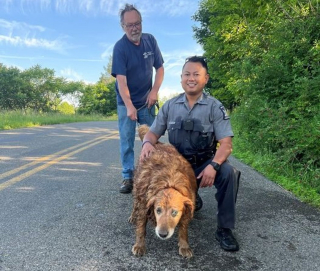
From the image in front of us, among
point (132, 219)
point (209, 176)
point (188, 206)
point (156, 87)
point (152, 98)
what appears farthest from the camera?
point (156, 87)

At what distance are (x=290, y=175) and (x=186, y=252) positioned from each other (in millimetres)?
3613

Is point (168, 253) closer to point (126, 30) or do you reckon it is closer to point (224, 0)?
point (126, 30)

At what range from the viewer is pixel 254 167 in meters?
6.65

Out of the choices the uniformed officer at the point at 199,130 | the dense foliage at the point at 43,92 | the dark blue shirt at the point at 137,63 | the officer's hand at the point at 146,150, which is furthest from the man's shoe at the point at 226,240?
the dense foliage at the point at 43,92

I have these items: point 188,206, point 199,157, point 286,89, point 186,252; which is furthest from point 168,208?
point 286,89

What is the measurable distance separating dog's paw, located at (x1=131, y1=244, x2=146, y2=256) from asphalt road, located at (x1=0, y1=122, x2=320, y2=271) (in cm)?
5

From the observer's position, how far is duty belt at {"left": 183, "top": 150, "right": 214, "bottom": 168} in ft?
11.9

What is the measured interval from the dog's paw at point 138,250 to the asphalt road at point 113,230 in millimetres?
55

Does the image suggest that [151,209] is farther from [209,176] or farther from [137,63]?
[137,63]

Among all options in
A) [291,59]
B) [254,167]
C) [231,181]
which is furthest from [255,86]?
[231,181]

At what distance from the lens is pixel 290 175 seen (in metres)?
5.56

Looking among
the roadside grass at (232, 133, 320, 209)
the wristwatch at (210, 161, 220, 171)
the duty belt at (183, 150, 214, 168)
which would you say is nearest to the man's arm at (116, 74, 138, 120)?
the duty belt at (183, 150, 214, 168)

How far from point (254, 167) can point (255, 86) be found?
2079 millimetres

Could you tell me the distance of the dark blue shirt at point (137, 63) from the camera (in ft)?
15.0
